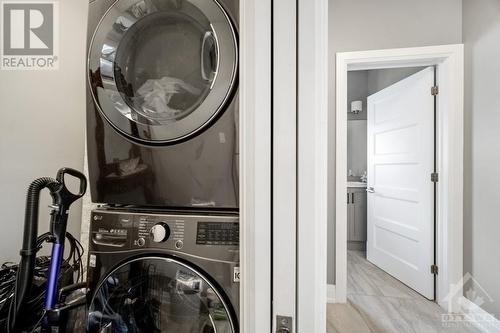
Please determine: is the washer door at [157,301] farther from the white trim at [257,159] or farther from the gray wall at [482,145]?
the gray wall at [482,145]

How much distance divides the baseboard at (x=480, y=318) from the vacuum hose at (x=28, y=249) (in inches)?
105

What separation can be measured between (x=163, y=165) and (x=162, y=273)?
0.36 meters

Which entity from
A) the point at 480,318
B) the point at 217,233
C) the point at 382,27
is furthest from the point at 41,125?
the point at 480,318

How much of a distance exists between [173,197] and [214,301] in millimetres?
352

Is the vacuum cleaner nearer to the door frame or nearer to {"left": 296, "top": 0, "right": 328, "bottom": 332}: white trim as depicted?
{"left": 296, "top": 0, "right": 328, "bottom": 332}: white trim

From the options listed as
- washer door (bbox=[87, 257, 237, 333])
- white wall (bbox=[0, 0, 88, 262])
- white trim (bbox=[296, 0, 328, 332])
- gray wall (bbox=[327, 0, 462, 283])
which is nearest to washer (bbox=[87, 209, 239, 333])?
washer door (bbox=[87, 257, 237, 333])

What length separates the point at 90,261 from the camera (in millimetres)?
856

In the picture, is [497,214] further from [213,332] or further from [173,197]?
[173,197]

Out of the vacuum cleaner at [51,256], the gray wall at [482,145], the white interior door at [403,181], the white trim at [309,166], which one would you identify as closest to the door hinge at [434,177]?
the white interior door at [403,181]

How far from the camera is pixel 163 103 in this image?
85 centimetres

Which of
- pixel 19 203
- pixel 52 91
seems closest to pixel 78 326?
pixel 19 203

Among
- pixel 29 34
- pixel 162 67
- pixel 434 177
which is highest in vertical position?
pixel 29 34

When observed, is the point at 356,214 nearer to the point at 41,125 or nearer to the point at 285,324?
the point at 285,324

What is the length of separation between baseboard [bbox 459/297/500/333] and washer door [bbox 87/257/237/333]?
6.78 ft
